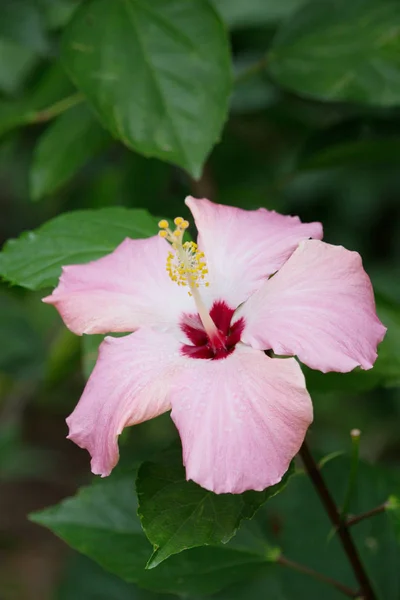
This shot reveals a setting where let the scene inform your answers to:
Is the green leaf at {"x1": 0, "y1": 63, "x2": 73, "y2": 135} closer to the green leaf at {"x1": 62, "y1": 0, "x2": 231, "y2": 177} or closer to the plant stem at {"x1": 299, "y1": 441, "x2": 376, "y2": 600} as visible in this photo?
the green leaf at {"x1": 62, "y1": 0, "x2": 231, "y2": 177}

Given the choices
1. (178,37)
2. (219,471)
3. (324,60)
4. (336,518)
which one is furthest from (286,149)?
(219,471)

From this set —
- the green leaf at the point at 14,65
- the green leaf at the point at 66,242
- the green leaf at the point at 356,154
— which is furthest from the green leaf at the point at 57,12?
the green leaf at the point at 66,242

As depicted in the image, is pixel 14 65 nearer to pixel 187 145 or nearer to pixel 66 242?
pixel 187 145

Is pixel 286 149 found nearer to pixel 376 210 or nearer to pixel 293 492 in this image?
pixel 376 210

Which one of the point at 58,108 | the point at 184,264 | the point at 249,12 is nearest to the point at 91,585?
the point at 58,108

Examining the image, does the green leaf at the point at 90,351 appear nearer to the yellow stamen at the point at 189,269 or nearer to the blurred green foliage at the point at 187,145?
the blurred green foliage at the point at 187,145
